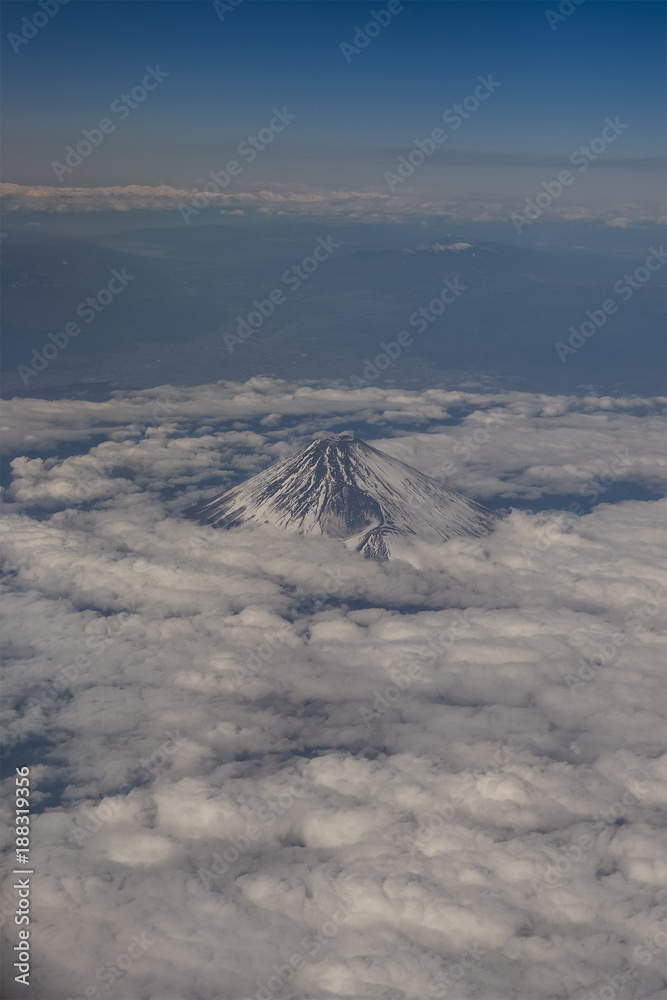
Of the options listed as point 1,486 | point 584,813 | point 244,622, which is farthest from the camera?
point 1,486

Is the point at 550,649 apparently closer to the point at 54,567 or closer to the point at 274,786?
the point at 274,786

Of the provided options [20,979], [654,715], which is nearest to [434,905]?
[20,979]

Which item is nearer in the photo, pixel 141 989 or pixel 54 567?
pixel 141 989

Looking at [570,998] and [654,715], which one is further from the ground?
[654,715]

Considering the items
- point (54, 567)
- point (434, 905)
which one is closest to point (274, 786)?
point (434, 905)

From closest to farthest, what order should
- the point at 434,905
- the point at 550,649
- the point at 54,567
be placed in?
1. the point at 434,905
2. the point at 550,649
3. the point at 54,567

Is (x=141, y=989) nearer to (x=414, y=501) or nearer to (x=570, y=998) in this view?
(x=570, y=998)

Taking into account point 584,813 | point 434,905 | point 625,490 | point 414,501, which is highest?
point 625,490
